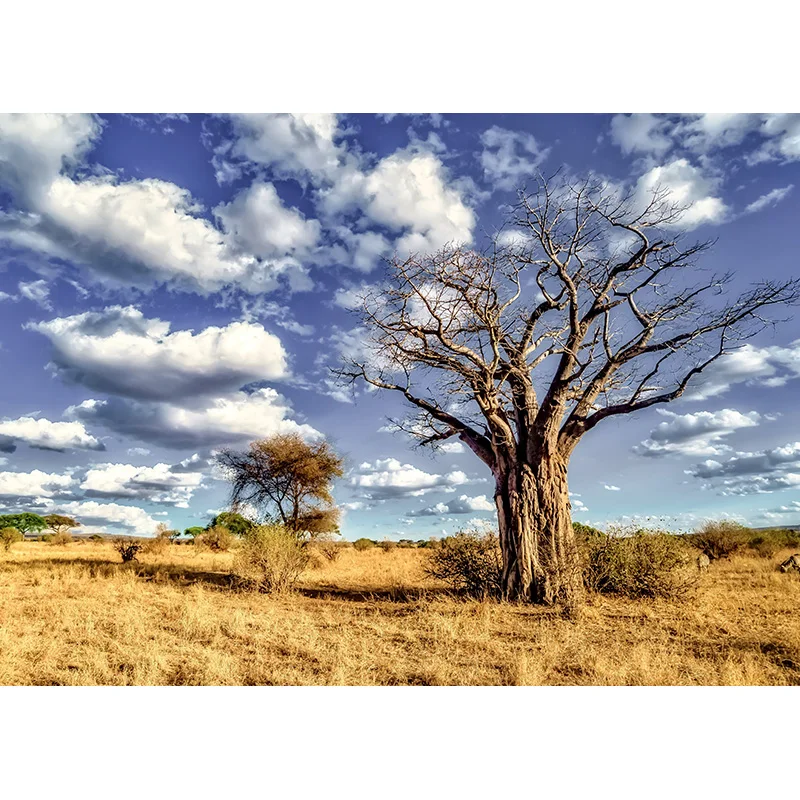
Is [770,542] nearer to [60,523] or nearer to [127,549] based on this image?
[127,549]

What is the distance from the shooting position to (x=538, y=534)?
30.7 ft

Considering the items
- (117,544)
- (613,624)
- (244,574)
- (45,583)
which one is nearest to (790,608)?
(613,624)

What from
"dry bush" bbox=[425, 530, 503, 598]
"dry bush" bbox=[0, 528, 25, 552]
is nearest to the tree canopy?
"dry bush" bbox=[0, 528, 25, 552]

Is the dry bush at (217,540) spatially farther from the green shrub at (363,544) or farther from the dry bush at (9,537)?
the dry bush at (9,537)

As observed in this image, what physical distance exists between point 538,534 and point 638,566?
2.25m

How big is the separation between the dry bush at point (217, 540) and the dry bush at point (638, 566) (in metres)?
19.1

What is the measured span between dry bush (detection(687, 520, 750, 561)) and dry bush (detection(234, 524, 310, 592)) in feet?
45.5

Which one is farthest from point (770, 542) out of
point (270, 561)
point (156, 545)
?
point (156, 545)

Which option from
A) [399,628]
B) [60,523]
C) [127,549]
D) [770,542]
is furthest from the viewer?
[60,523]

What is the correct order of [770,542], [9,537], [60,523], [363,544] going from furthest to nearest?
[60,523] < [363,544] < [9,537] < [770,542]

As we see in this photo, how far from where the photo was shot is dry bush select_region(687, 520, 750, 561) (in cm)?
1861

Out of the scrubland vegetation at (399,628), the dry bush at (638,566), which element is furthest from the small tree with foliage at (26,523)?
the dry bush at (638,566)

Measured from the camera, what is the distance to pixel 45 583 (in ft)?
37.8

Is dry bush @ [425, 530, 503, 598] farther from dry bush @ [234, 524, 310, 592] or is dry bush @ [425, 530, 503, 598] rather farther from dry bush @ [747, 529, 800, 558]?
dry bush @ [747, 529, 800, 558]
